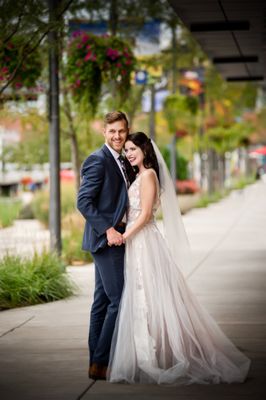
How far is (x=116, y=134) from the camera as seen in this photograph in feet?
28.1

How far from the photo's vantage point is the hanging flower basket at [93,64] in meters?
18.8

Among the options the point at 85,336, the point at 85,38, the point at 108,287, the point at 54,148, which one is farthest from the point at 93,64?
the point at 108,287

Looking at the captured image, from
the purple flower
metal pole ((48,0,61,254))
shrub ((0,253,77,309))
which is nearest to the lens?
shrub ((0,253,77,309))

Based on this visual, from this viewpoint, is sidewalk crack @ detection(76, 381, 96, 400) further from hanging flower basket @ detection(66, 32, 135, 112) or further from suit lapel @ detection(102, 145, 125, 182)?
hanging flower basket @ detection(66, 32, 135, 112)

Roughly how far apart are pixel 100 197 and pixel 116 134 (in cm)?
50

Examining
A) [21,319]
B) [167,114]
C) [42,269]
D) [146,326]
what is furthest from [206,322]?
[167,114]

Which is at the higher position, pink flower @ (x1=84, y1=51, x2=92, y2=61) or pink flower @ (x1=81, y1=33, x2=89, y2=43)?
pink flower @ (x1=81, y1=33, x2=89, y2=43)

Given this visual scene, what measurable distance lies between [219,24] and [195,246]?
5.67 m

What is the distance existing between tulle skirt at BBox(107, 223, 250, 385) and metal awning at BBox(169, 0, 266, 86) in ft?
23.1

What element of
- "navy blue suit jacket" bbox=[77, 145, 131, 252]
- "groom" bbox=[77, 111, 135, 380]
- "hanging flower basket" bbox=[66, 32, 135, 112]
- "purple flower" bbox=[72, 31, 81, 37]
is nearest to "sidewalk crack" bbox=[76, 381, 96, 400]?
"groom" bbox=[77, 111, 135, 380]

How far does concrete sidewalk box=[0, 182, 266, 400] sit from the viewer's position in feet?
26.5

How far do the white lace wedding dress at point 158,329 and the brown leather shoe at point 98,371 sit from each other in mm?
90

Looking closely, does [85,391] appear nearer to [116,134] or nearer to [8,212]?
[116,134]

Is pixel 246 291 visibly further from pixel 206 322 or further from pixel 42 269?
pixel 206 322
